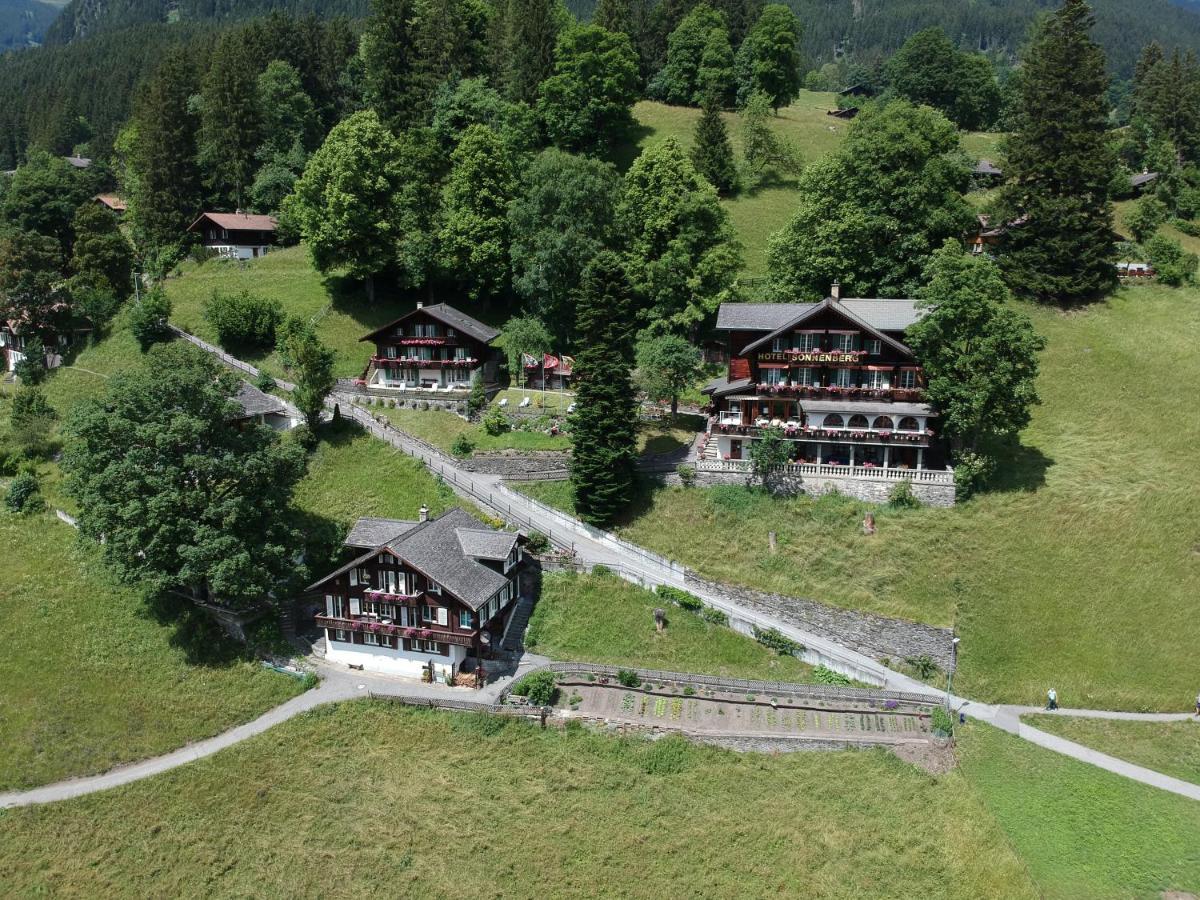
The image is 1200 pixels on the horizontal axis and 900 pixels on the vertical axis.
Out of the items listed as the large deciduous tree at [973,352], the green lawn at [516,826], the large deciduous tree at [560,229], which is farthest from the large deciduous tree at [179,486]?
the large deciduous tree at [973,352]

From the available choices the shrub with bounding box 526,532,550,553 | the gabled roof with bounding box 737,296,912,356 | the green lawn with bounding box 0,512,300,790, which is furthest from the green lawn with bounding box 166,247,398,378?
the gabled roof with bounding box 737,296,912,356

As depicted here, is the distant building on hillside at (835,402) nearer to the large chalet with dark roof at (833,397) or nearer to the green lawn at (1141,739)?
the large chalet with dark roof at (833,397)

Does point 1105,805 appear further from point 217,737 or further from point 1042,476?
A: point 217,737

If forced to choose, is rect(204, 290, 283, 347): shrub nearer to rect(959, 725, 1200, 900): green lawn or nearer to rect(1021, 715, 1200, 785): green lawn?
rect(959, 725, 1200, 900): green lawn

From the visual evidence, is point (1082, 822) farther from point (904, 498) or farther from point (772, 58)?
point (772, 58)

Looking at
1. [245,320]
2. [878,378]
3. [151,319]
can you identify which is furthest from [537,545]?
[151,319]

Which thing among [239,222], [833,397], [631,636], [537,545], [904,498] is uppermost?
[239,222]

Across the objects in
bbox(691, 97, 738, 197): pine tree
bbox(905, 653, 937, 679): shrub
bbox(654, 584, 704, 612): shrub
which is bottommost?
bbox(905, 653, 937, 679): shrub
